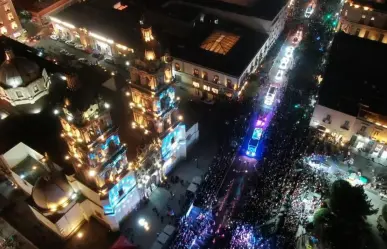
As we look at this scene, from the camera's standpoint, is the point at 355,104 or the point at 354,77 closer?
the point at 355,104

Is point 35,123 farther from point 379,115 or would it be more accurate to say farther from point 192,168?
point 379,115

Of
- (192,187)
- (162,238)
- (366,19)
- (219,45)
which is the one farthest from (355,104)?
(162,238)

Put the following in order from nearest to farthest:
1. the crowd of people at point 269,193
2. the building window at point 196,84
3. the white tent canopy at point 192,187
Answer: the crowd of people at point 269,193 → the white tent canopy at point 192,187 → the building window at point 196,84

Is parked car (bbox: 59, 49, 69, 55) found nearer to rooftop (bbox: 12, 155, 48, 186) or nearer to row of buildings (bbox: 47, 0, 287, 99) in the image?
row of buildings (bbox: 47, 0, 287, 99)

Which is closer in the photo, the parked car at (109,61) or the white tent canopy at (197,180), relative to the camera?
the white tent canopy at (197,180)

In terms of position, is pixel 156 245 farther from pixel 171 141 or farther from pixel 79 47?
pixel 79 47

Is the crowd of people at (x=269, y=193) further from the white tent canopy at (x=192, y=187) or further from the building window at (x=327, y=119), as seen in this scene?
the building window at (x=327, y=119)

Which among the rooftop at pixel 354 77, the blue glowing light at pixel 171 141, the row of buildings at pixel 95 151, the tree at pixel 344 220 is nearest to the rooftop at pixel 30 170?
the row of buildings at pixel 95 151
